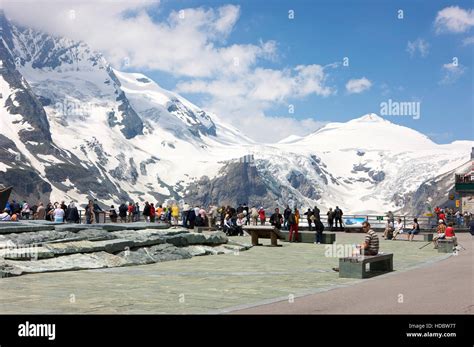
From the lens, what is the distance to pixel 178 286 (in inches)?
552

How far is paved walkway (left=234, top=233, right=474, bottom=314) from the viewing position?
10.7 meters

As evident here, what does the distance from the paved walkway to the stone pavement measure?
307 millimetres

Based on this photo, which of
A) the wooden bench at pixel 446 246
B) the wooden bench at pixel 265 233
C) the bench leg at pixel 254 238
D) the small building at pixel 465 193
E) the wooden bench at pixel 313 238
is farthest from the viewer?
the small building at pixel 465 193

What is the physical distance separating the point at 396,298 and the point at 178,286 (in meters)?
4.75

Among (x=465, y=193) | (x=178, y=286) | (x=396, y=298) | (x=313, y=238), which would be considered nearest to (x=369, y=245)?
(x=396, y=298)

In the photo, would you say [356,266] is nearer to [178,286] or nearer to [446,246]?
[178,286]

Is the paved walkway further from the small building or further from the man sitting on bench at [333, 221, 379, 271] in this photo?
the small building

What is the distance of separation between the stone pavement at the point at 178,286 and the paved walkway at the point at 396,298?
0.31 meters

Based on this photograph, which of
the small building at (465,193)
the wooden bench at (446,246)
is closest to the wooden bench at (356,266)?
the wooden bench at (446,246)

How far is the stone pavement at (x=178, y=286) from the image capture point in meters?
11.1

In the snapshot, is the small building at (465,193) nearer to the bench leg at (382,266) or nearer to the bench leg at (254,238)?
the bench leg at (254,238)

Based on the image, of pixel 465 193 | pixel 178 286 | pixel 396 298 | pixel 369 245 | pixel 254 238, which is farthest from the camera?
pixel 465 193
